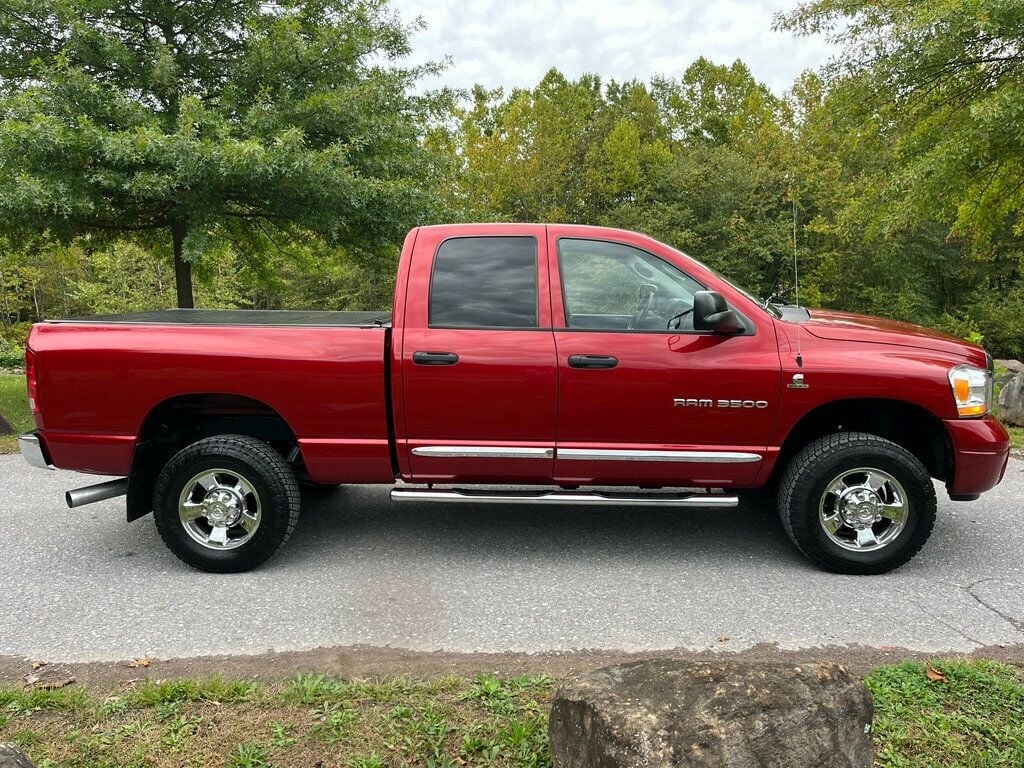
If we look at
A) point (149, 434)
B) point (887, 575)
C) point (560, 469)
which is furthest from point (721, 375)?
point (149, 434)

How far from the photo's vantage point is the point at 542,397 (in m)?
3.99

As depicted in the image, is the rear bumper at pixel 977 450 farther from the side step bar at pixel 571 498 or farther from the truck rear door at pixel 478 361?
the truck rear door at pixel 478 361

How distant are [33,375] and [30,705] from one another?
2023mm

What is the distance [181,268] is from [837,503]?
1033 cm

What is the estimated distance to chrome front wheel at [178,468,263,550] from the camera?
4086mm

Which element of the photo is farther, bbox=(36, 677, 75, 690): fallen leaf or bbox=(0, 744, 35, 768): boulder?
bbox=(36, 677, 75, 690): fallen leaf

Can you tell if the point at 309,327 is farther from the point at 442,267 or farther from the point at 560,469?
the point at 560,469

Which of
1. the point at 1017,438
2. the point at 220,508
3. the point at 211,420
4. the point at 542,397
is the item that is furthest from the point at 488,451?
the point at 1017,438

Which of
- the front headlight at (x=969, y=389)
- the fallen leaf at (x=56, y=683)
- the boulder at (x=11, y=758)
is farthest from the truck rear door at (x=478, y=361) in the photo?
the boulder at (x=11, y=758)

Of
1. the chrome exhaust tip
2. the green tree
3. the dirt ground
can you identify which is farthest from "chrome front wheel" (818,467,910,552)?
the green tree

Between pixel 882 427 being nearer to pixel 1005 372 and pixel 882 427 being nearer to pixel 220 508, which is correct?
pixel 220 508

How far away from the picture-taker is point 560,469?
4.12 m

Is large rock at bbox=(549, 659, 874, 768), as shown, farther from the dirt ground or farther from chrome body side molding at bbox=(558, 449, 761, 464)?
chrome body side molding at bbox=(558, 449, 761, 464)

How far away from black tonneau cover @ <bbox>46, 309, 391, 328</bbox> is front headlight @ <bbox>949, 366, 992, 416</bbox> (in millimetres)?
3215
